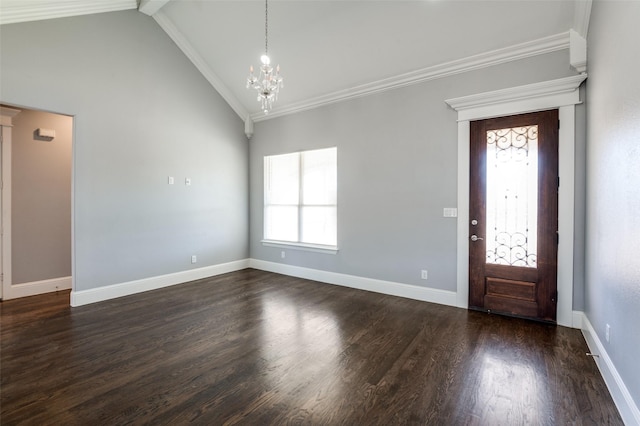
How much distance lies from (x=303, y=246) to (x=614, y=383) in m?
4.02

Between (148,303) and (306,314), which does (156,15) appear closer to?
(148,303)

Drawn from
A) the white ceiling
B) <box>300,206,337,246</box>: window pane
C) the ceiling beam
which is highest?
the ceiling beam

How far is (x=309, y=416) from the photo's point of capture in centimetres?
178

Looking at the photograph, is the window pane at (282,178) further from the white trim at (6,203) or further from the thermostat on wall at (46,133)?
the white trim at (6,203)

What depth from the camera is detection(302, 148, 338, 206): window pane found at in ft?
16.3

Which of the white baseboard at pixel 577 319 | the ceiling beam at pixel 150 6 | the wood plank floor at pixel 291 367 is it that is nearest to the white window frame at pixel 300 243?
the wood plank floor at pixel 291 367

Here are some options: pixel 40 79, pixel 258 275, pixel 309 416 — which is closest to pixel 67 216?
pixel 40 79

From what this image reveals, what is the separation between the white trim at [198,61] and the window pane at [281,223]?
78.1 inches

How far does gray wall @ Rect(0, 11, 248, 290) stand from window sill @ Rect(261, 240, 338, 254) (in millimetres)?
853

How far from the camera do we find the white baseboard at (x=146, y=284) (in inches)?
150

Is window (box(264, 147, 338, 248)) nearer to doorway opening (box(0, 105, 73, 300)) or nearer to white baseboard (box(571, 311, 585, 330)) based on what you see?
white baseboard (box(571, 311, 585, 330))

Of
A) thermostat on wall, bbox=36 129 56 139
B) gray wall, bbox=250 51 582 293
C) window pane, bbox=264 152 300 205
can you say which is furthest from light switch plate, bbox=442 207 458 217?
thermostat on wall, bbox=36 129 56 139

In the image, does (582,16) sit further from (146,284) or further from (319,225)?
(146,284)

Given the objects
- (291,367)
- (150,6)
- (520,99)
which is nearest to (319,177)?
(520,99)
